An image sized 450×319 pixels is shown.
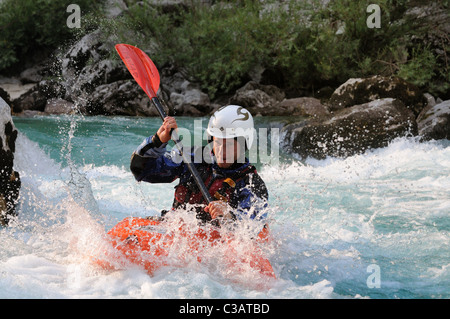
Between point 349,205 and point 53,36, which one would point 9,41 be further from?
point 349,205

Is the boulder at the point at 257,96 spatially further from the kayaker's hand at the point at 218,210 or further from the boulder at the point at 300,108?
the kayaker's hand at the point at 218,210

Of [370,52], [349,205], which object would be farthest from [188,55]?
[349,205]

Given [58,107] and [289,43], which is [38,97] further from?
[289,43]

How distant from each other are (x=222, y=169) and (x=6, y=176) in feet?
6.30

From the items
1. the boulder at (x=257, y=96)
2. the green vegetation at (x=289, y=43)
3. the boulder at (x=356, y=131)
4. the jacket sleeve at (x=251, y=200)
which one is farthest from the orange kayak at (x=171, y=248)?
the green vegetation at (x=289, y=43)

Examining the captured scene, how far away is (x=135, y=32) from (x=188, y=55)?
1436 mm

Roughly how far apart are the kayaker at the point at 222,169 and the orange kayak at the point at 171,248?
0.13 metres

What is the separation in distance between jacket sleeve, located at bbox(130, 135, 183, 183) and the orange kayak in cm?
26

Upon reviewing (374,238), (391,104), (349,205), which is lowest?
(374,238)

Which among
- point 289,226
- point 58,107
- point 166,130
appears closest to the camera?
point 166,130

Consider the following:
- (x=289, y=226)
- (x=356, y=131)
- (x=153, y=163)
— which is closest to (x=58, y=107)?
(x=356, y=131)

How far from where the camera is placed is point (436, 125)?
7703 millimetres

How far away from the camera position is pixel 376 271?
317cm

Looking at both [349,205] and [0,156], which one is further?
[349,205]
